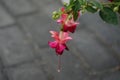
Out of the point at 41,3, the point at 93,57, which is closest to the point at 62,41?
the point at 93,57

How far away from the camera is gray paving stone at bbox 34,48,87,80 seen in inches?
106

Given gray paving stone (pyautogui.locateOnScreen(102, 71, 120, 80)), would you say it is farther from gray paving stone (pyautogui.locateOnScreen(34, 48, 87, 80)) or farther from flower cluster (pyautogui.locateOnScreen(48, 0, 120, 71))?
flower cluster (pyautogui.locateOnScreen(48, 0, 120, 71))

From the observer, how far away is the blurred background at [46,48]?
2.73 metres

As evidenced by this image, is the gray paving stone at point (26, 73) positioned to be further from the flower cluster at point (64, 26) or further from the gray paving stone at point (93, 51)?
the flower cluster at point (64, 26)

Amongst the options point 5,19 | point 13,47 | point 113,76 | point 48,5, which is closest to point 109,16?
point 113,76

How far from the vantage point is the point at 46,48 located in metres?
3.00

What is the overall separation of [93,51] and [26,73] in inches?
25.4

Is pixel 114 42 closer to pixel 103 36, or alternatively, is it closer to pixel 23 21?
pixel 103 36

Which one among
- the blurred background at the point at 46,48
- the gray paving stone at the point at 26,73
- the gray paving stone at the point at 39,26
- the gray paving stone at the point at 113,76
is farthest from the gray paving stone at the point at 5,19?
the gray paving stone at the point at 113,76

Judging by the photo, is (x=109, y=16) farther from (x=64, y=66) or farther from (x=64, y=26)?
(x=64, y=66)

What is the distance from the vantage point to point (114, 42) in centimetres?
308

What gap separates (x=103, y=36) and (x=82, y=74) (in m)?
0.58

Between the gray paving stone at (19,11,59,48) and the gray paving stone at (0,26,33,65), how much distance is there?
0.33 ft

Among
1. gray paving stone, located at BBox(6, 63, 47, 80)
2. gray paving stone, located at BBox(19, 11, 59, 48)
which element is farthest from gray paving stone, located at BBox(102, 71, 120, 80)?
gray paving stone, located at BBox(19, 11, 59, 48)
